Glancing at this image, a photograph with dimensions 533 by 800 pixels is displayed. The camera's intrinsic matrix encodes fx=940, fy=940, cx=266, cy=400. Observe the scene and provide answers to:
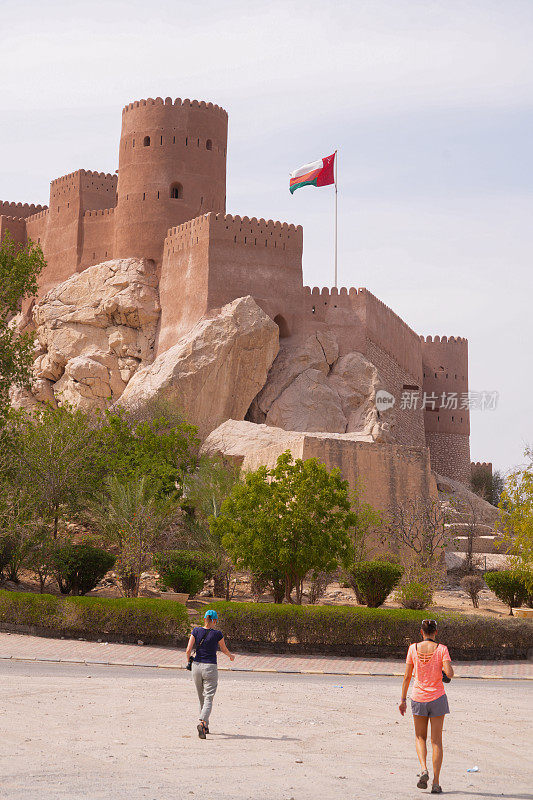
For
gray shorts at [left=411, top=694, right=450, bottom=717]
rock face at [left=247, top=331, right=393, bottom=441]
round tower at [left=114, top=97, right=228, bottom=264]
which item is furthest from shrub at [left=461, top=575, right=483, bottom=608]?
round tower at [left=114, top=97, right=228, bottom=264]

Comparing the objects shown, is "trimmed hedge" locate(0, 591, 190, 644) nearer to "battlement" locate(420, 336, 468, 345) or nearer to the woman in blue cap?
the woman in blue cap

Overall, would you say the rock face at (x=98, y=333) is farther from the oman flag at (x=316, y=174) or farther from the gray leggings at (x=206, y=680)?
the gray leggings at (x=206, y=680)

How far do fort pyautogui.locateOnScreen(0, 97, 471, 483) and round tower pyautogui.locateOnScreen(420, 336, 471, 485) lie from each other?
231cm

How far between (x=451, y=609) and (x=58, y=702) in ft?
43.9

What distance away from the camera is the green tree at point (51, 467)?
829 inches

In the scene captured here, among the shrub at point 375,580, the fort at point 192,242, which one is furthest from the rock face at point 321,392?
the shrub at point 375,580

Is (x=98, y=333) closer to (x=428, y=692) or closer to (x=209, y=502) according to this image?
(x=209, y=502)

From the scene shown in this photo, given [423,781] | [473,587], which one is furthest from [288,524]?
[423,781]

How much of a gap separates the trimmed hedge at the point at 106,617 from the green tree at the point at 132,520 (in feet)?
11.4

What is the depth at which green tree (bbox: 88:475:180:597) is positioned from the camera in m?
20.2

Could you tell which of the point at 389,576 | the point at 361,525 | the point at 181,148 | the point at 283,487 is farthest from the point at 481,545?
the point at 181,148

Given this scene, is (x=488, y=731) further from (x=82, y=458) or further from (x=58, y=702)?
(x=82, y=458)

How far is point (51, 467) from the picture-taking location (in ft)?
69.6

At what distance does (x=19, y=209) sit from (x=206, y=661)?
1503 inches
